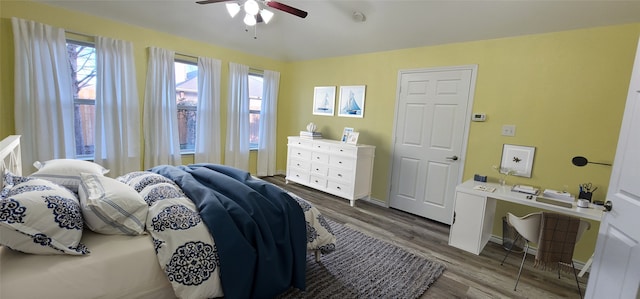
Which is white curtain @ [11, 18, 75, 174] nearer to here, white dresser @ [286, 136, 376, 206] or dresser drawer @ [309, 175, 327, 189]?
white dresser @ [286, 136, 376, 206]

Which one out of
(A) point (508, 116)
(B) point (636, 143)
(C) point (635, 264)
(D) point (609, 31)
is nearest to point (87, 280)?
(C) point (635, 264)

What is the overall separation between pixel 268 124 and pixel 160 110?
6.00ft

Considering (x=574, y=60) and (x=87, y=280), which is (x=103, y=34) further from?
(x=574, y=60)

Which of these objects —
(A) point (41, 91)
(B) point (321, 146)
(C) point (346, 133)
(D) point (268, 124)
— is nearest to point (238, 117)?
(D) point (268, 124)

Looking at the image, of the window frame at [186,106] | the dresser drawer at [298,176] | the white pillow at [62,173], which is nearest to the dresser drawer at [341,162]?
the dresser drawer at [298,176]

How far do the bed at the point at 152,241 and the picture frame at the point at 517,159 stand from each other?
239 centimetres

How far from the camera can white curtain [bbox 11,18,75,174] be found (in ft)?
8.96

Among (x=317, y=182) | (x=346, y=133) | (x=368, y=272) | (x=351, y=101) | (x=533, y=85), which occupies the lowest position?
(x=368, y=272)

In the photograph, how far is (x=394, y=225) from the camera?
3.30 meters

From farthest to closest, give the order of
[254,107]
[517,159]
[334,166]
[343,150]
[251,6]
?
[254,107] → [334,166] → [343,150] → [517,159] → [251,6]

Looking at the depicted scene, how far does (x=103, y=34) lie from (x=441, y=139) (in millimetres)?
4296

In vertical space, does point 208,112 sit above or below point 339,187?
above

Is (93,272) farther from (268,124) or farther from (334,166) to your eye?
(268,124)

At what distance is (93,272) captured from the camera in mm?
1224
